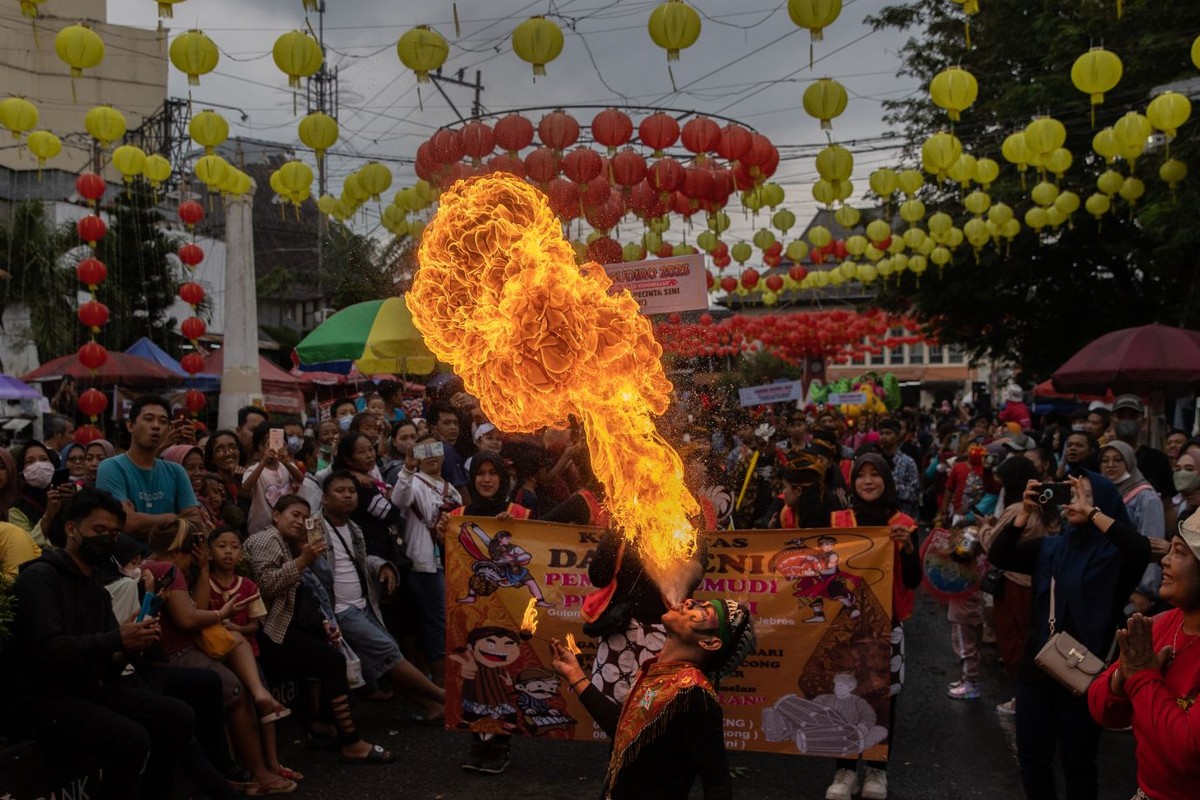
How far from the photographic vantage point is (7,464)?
680 centimetres

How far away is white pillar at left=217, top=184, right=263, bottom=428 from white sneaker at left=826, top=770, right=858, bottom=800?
12.4m

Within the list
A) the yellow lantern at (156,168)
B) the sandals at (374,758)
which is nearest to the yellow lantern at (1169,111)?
the sandals at (374,758)

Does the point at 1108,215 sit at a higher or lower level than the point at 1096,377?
higher

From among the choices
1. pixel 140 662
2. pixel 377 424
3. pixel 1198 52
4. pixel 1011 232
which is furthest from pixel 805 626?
pixel 1011 232

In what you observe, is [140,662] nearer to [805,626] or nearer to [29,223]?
[805,626]

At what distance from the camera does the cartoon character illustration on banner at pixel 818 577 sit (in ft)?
21.6

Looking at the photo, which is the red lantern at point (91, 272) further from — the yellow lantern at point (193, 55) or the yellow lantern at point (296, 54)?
the yellow lantern at point (296, 54)

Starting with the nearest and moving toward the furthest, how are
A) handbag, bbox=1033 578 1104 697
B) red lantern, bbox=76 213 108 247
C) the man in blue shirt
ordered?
handbag, bbox=1033 578 1104 697 → the man in blue shirt → red lantern, bbox=76 213 108 247

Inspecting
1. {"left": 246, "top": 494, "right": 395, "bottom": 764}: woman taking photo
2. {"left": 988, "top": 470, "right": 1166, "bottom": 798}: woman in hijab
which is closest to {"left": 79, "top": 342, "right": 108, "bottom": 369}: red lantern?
{"left": 246, "top": 494, "right": 395, "bottom": 764}: woman taking photo

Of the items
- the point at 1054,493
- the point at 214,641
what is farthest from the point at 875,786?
the point at 214,641

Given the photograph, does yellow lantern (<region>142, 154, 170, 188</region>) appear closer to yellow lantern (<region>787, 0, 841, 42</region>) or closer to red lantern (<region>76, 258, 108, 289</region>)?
red lantern (<region>76, 258, 108, 289</region>)

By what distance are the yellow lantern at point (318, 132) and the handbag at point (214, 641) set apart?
555 cm

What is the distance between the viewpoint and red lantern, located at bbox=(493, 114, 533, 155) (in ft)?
38.5

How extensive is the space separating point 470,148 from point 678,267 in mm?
3339
